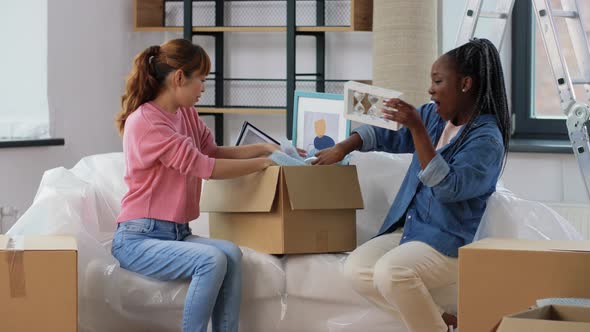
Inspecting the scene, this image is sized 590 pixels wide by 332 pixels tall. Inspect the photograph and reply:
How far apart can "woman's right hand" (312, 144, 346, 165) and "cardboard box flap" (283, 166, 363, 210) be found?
0.09 feet

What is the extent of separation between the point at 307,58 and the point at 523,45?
115 centimetres

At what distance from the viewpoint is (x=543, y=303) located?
1562 millimetres

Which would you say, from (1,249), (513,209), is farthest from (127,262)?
(513,209)

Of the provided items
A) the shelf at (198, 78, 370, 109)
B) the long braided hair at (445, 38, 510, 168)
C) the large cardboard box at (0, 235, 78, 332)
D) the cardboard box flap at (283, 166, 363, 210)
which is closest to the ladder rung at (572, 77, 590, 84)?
the long braided hair at (445, 38, 510, 168)

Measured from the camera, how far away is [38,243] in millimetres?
2082

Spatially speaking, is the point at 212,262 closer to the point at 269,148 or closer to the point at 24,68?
the point at 269,148

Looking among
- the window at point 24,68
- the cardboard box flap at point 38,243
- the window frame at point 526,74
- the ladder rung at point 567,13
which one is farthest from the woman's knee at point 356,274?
the window frame at point 526,74

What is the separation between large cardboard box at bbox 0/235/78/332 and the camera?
1.96m

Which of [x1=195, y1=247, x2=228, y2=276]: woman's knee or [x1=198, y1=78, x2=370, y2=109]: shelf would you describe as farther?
[x1=198, y1=78, x2=370, y2=109]: shelf

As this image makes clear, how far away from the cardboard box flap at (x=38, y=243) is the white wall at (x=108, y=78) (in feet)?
5.73

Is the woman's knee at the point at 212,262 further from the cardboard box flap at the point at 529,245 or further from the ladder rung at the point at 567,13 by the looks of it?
the ladder rung at the point at 567,13

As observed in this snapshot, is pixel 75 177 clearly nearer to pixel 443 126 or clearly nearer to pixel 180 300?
pixel 180 300

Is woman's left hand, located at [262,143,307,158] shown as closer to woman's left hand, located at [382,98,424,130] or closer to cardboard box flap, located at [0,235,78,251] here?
woman's left hand, located at [382,98,424,130]

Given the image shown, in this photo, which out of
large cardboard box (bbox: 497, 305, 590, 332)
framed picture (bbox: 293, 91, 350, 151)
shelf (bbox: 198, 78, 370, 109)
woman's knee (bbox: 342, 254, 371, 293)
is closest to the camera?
large cardboard box (bbox: 497, 305, 590, 332)
